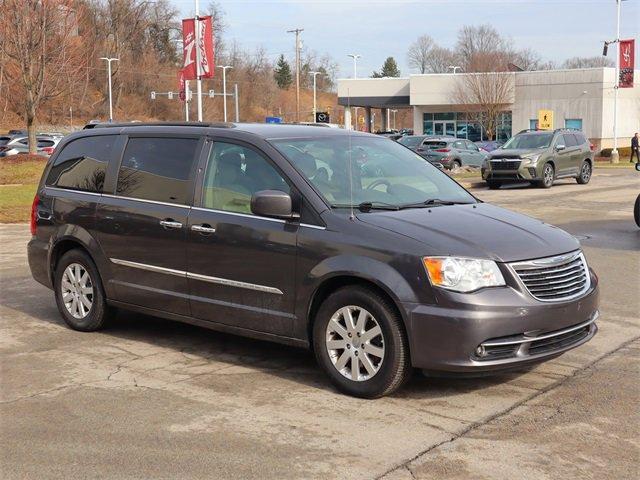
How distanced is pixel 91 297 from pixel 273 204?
2.54 metres

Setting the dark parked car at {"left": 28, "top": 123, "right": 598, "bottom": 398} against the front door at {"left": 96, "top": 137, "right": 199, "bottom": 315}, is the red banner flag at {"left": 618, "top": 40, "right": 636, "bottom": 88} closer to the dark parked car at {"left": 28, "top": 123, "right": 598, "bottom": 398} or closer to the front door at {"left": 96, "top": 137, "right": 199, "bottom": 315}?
the dark parked car at {"left": 28, "top": 123, "right": 598, "bottom": 398}

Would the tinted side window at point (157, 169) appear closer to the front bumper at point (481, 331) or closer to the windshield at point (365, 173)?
the windshield at point (365, 173)

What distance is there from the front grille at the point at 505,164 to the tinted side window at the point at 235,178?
19.4 m

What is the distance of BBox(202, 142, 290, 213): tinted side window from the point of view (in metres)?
6.00

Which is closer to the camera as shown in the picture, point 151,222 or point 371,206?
point 371,206

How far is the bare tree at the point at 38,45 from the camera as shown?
30781 millimetres

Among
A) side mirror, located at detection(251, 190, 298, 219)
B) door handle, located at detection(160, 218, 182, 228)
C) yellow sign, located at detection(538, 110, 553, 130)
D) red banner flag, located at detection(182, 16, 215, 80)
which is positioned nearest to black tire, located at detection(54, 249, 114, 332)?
door handle, located at detection(160, 218, 182, 228)

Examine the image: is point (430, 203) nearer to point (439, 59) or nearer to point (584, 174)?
point (584, 174)

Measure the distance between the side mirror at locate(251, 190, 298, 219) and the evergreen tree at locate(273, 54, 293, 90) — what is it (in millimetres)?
140559

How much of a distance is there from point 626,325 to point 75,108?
85459 millimetres

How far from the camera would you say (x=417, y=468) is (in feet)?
13.8

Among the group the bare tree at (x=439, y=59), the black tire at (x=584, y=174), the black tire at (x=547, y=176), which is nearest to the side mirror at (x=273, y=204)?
the black tire at (x=547, y=176)

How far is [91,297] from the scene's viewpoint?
729 centimetres

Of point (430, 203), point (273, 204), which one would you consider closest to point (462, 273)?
point (430, 203)
